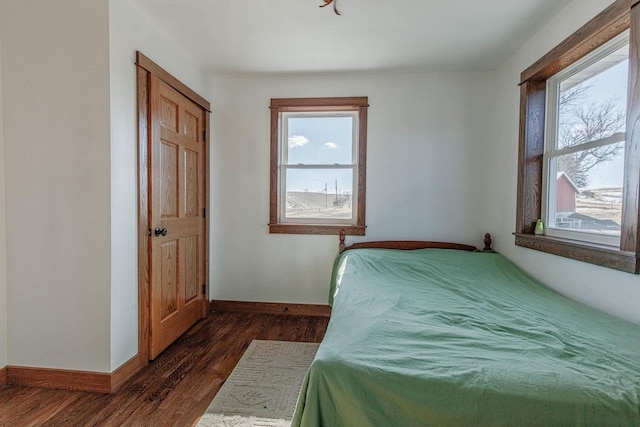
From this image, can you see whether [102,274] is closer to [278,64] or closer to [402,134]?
[278,64]

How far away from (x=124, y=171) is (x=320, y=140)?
1799 millimetres

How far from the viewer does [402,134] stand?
2.98 metres

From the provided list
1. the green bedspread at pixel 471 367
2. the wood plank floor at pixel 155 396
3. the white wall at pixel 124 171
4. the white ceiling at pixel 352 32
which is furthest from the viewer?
the white ceiling at pixel 352 32

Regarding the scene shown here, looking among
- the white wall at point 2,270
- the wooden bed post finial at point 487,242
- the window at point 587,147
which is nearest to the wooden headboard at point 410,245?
the wooden bed post finial at point 487,242

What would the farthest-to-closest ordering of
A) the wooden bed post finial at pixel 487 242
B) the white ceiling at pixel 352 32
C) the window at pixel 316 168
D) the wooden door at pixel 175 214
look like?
the window at pixel 316 168 → the wooden bed post finial at pixel 487 242 → the wooden door at pixel 175 214 → the white ceiling at pixel 352 32

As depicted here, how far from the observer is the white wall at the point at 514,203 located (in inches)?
61.6

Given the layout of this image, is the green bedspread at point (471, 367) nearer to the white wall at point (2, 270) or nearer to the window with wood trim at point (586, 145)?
the window with wood trim at point (586, 145)

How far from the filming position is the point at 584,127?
6.29 ft

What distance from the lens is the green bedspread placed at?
0.88 meters

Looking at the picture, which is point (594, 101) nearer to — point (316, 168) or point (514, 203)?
point (514, 203)

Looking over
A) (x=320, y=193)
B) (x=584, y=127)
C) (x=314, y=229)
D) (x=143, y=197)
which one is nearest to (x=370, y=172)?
(x=320, y=193)

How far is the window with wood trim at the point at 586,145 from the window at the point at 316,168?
4.59 feet

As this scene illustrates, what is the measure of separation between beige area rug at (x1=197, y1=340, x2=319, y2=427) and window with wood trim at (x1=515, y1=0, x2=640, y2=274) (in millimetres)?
1854

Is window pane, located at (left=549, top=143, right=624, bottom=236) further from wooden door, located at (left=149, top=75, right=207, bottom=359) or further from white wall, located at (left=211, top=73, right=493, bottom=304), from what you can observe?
wooden door, located at (left=149, top=75, right=207, bottom=359)
